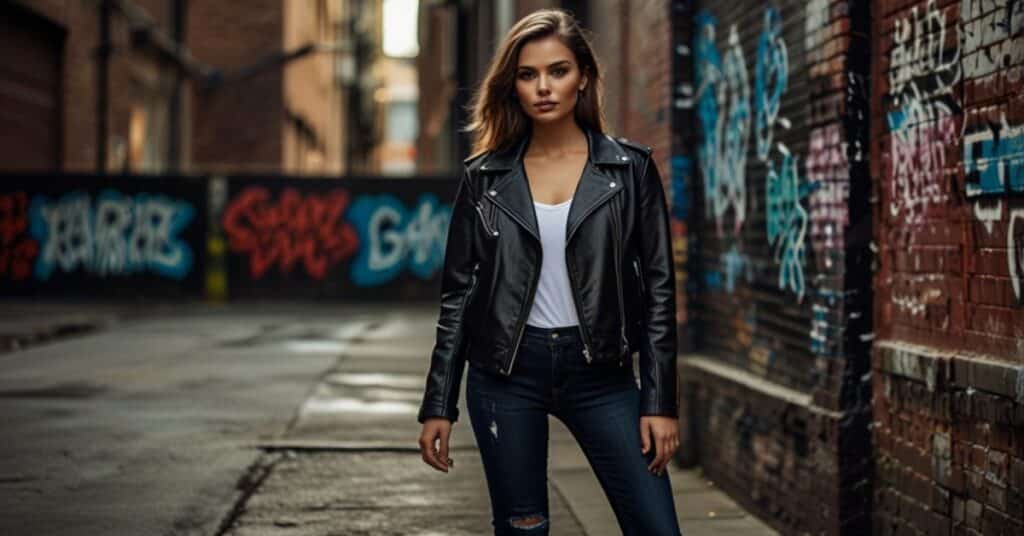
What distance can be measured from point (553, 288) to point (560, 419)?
31cm

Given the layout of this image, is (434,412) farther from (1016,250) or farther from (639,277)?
(1016,250)

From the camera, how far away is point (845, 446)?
4.79 metres

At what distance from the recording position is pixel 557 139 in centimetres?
330

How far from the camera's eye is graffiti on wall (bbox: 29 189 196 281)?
21375mm

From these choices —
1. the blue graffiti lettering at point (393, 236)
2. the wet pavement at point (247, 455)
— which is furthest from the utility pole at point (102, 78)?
the wet pavement at point (247, 455)

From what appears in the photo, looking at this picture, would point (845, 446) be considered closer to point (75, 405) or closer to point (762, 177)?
point (762, 177)

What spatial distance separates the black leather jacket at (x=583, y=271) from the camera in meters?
3.09

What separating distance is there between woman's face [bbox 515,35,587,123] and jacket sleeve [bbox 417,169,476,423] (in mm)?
288

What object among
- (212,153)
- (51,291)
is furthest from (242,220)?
(212,153)

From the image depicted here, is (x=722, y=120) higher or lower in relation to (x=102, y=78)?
lower

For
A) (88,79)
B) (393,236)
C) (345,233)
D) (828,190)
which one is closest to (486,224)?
(828,190)

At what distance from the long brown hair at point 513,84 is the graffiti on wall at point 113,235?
19.2 m

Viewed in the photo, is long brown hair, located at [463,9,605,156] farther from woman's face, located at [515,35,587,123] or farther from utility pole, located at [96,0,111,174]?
utility pole, located at [96,0,111,174]

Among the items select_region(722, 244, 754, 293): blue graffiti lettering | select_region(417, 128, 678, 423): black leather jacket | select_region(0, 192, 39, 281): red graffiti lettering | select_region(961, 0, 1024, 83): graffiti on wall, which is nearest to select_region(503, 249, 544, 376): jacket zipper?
select_region(417, 128, 678, 423): black leather jacket
